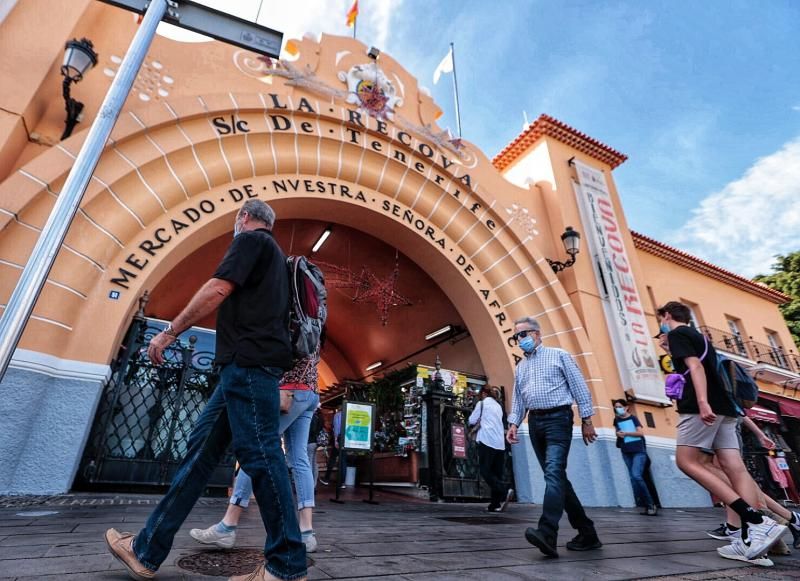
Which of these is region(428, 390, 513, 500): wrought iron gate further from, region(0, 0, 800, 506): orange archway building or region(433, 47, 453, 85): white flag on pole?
region(433, 47, 453, 85): white flag on pole

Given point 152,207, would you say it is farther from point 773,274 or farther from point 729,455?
point 773,274

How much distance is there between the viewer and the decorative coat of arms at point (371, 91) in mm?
8188

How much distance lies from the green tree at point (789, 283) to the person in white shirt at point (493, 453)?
21.1 m

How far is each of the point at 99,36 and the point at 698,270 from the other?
16.0m

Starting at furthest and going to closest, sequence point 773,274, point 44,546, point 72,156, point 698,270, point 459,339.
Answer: point 773,274
point 698,270
point 459,339
point 72,156
point 44,546

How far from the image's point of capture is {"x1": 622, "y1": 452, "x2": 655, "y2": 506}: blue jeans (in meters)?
6.62

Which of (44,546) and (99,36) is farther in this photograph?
(99,36)

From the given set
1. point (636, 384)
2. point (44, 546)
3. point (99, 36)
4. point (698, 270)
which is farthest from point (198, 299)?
point (698, 270)

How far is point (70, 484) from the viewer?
4.55 meters

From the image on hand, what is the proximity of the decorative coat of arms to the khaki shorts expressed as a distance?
6.96 metres

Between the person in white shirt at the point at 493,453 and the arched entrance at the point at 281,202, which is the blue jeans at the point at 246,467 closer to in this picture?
the arched entrance at the point at 281,202

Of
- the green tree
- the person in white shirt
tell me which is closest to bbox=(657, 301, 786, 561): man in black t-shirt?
the person in white shirt

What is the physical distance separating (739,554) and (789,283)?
25237mm

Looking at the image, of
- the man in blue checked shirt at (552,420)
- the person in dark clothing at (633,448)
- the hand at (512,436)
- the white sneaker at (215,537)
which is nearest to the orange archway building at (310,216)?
the person in dark clothing at (633,448)
